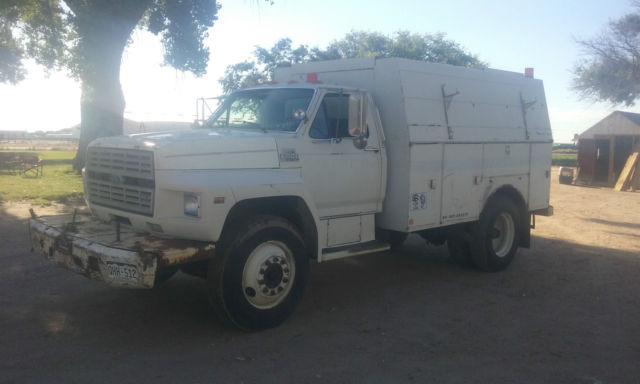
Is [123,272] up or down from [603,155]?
down

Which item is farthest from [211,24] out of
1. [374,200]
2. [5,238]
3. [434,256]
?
[374,200]

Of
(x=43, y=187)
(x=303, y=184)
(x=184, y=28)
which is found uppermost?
(x=184, y=28)

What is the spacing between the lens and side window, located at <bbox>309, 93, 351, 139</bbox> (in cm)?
628

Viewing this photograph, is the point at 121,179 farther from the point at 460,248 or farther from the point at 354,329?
the point at 460,248

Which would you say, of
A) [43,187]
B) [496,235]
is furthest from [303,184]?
[43,187]

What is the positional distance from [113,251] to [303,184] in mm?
1931

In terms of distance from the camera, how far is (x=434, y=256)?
31.3 feet

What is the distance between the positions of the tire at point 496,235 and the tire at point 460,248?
0.30ft

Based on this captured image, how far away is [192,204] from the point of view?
16.6 feet

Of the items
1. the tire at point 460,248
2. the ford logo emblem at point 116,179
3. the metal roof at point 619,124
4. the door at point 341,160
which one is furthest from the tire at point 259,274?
the metal roof at point 619,124

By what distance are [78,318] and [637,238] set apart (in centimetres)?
1050

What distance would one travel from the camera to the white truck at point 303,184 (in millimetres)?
A: 5133

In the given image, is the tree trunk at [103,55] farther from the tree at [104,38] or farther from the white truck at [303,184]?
the white truck at [303,184]

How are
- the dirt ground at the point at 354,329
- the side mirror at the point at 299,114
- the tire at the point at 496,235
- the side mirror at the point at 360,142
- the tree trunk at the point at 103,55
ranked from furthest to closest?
the tree trunk at the point at 103,55
the tire at the point at 496,235
the side mirror at the point at 360,142
the side mirror at the point at 299,114
the dirt ground at the point at 354,329
